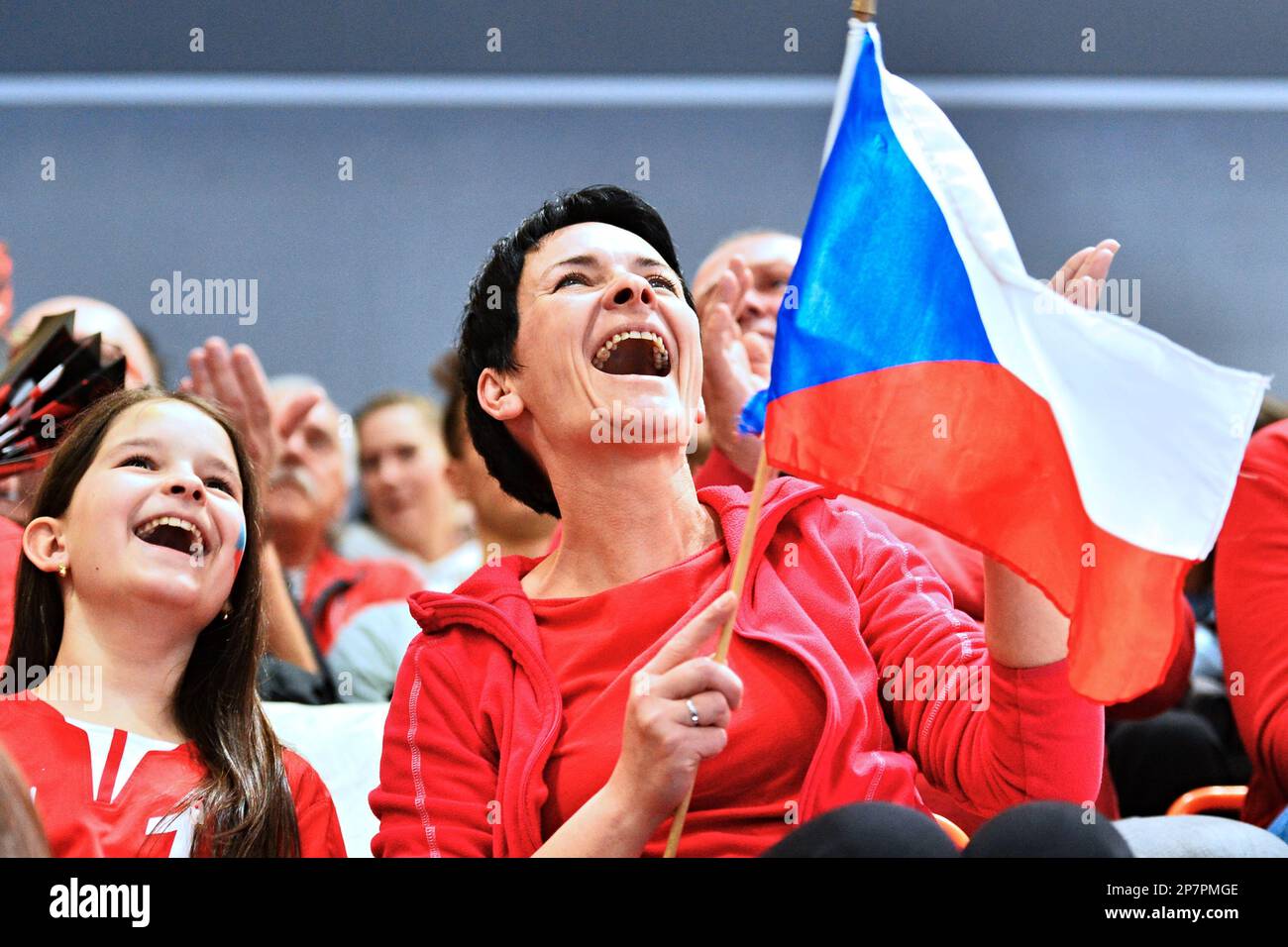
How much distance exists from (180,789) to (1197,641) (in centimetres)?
194

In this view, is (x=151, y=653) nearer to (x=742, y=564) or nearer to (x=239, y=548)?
(x=239, y=548)

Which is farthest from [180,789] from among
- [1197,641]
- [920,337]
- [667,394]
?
[1197,641]

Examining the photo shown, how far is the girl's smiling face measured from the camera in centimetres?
170

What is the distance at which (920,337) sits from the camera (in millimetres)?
1450

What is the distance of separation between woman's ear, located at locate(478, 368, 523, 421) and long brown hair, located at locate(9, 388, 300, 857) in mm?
305

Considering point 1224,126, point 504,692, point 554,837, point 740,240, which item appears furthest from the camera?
point 1224,126

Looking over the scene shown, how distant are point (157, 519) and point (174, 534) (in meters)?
0.07

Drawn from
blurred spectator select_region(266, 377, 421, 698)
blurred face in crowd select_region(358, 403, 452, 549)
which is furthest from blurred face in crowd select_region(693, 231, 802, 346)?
blurred face in crowd select_region(358, 403, 452, 549)

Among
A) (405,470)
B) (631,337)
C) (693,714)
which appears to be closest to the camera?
(693,714)

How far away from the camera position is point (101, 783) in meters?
1.61

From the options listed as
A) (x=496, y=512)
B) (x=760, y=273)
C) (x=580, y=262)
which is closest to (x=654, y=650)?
(x=580, y=262)

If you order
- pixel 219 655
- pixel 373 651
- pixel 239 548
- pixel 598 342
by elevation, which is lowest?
pixel 373 651

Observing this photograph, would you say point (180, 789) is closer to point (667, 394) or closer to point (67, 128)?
point (667, 394)

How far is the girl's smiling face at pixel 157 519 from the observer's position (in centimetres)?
170
